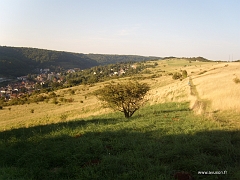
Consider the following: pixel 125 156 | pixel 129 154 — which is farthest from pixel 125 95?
pixel 125 156

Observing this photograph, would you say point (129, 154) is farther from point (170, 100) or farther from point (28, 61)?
point (28, 61)

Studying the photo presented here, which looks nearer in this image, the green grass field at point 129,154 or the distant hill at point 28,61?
the green grass field at point 129,154

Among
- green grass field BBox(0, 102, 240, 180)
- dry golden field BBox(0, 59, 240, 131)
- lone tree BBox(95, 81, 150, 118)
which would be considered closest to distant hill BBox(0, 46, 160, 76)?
dry golden field BBox(0, 59, 240, 131)

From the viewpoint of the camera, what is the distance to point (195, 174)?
5.67 m

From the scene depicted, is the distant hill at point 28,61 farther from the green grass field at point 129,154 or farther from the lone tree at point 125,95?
the green grass field at point 129,154

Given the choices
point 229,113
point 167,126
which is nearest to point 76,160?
point 167,126

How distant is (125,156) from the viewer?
6992 millimetres

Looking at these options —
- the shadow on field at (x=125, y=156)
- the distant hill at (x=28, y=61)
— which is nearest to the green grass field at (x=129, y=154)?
the shadow on field at (x=125, y=156)

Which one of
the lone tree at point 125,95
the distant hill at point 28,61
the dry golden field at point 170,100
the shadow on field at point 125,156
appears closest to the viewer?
the shadow on field at point 125,156

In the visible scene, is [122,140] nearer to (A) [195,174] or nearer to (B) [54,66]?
(A) [195,174]

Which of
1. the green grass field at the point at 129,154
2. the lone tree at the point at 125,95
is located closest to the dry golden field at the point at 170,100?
the lone tree at the point at 125,95

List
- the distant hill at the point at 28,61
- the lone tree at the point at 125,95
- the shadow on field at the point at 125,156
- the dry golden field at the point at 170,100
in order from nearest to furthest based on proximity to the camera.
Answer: the shadow on field at the point at 125,156 → the lone tree at the point at 125,95 → the dry golden field at the point at 170,100 → the distant hill at the point at 28,61

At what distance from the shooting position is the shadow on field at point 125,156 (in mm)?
5879

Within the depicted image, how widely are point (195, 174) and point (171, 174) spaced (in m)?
0.61
